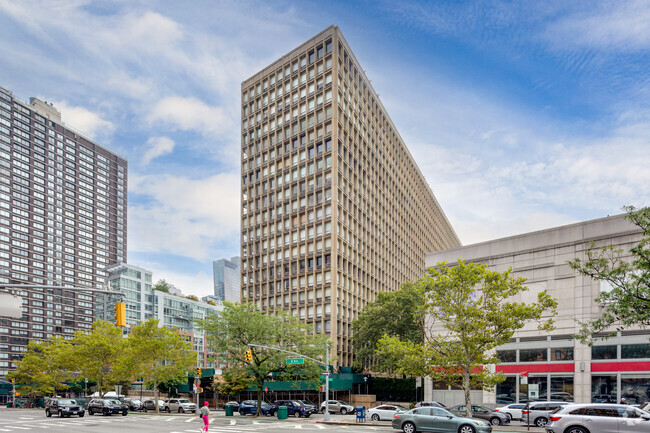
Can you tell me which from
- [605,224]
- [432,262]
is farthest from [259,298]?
[605,224]

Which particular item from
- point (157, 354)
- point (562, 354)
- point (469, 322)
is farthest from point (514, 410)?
point (157, 354)

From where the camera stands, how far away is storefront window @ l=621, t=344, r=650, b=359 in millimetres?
38594

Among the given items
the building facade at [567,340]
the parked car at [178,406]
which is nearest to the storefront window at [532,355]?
the building facade at [567,340]

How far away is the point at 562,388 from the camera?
42.0m

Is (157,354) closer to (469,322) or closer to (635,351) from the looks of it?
(469,322)

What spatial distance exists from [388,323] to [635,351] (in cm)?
3357

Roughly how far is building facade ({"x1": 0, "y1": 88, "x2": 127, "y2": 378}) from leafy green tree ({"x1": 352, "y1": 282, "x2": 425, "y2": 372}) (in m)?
107

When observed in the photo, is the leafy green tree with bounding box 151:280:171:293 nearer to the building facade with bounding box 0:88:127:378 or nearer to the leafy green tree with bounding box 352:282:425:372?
the building facade with bounding box 0:88:127:378

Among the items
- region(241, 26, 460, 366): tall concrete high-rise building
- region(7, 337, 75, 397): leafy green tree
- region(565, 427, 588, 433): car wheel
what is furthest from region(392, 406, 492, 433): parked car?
region(7, 337, 75, 397): leafy green tree

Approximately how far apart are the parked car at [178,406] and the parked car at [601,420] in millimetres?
46974

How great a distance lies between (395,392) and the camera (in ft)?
224

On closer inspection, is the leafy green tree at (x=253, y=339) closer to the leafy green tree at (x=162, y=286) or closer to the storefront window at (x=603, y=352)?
the storefront window at (x=603, y=352)

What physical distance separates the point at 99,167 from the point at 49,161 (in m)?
19.7

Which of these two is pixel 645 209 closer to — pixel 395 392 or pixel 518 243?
pixel 518 243
